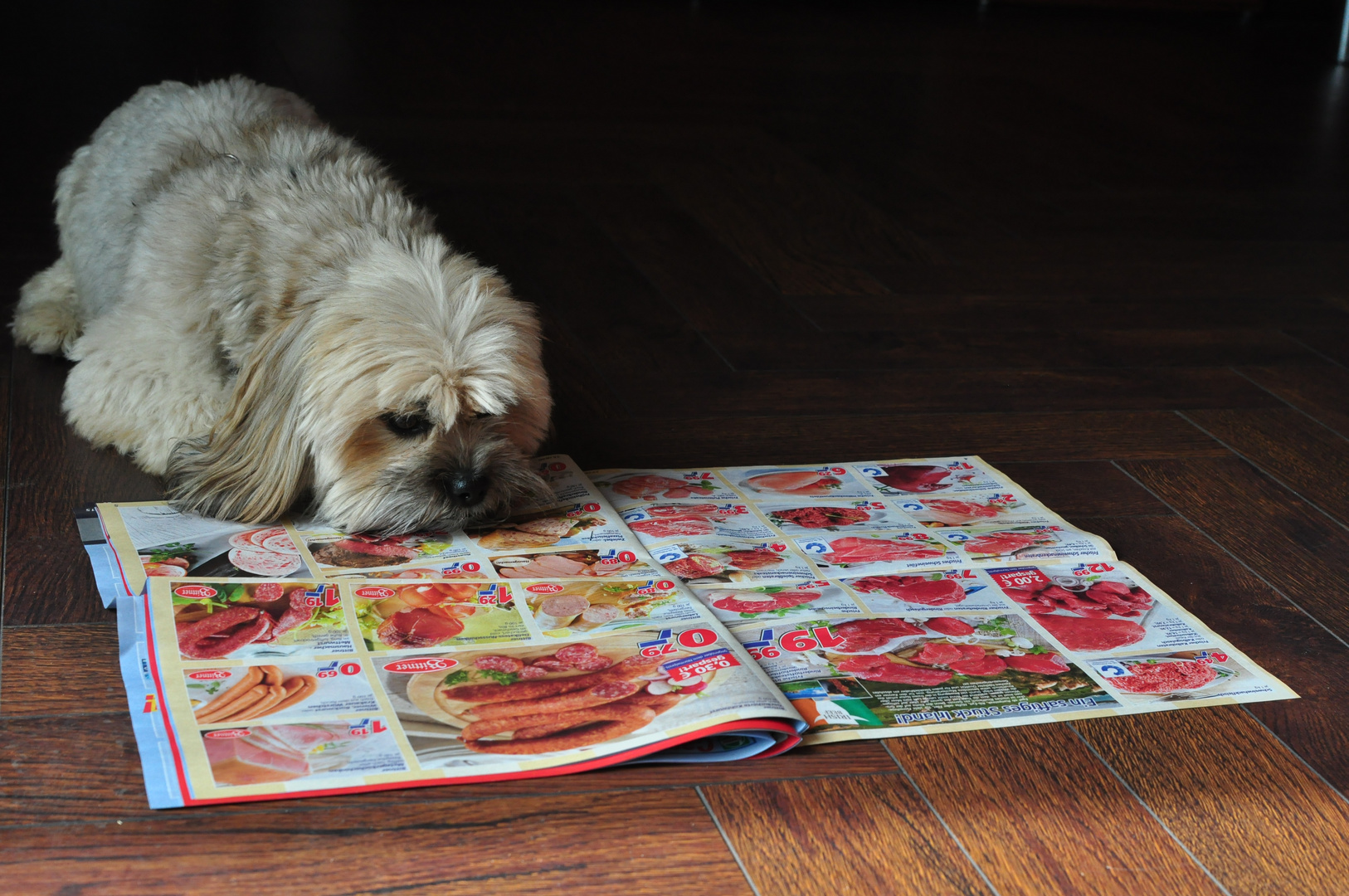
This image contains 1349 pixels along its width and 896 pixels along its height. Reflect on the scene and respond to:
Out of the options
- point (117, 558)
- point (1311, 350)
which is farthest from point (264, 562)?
point (1311, 350)

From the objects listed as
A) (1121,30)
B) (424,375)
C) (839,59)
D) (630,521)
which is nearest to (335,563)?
(424,375)

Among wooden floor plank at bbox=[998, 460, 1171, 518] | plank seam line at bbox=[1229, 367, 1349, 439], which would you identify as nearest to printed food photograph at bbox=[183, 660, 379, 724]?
wooden floor plank at bbox=[998, 460, 1171, 518]

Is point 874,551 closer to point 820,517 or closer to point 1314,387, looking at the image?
point 820,517

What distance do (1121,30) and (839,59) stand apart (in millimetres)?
2001

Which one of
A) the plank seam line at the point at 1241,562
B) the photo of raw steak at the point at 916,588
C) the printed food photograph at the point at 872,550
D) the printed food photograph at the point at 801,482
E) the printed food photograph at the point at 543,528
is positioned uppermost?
the printed food photograph at the point at 543,528

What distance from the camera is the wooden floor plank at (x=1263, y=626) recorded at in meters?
1.26

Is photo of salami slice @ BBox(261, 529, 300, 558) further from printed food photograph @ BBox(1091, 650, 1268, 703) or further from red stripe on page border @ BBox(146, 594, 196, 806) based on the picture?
printed food photograph @ BBox(1091, 650, 1268, 703)

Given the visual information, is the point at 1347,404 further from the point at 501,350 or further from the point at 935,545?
the point at 501,350

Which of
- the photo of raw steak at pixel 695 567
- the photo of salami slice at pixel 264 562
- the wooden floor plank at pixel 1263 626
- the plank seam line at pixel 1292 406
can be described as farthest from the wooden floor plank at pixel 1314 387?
the photo of salami slice at pixel 264 562

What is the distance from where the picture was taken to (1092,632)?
1373mm

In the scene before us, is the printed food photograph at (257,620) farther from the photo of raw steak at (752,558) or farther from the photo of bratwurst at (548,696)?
the photo of raw steak at (752,558)

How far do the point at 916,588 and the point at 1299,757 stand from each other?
16.1 inches

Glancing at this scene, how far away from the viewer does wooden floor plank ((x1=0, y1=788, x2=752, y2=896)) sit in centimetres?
→ 94

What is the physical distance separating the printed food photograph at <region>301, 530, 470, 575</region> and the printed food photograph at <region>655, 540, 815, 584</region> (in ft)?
0.78
